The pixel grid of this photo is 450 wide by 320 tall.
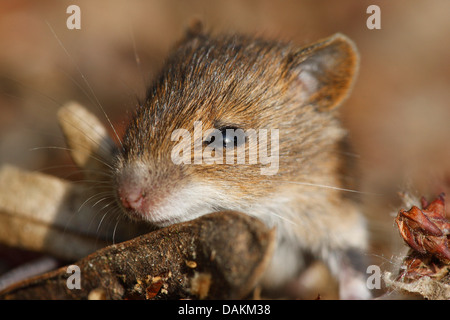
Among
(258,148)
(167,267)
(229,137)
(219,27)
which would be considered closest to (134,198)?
(167,267)

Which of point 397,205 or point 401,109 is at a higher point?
point 401,109

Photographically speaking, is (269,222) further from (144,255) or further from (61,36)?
(61,36)

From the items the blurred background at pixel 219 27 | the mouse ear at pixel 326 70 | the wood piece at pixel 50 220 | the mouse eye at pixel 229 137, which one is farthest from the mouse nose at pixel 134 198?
the blurred background at pixel 219 27

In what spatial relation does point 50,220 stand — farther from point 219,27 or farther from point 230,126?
point 219,27

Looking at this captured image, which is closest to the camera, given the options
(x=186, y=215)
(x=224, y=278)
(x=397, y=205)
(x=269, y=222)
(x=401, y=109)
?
(x=224, y=278)

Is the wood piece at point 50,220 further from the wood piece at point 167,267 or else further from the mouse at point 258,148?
the wood piece at point 167,267

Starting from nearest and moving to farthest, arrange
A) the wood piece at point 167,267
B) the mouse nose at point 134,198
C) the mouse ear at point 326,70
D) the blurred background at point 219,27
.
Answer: the wood piece at point 167,267 < the mouse nose at point 134,198 < the mouse ear at point 326,70 < the blurred background at point 219,27
